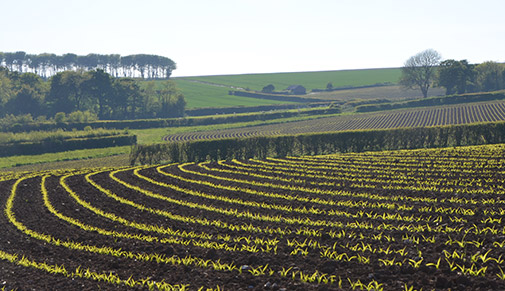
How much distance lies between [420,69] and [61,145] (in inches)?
3820

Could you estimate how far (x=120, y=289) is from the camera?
35.9 feet

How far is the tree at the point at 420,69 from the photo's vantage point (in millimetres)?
129125

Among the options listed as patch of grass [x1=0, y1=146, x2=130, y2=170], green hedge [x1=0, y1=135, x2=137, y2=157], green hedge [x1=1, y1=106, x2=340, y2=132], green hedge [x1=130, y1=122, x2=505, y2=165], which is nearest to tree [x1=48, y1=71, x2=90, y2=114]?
green hedge [x1=1, y1=106, x2=340, y2=132]

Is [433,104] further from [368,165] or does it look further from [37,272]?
[37,272]

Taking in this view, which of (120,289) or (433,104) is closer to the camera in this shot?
(120,289)

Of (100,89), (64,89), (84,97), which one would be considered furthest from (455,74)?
(64,89)

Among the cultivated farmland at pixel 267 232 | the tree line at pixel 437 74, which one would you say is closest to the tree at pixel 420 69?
the tree line at pixel 437 74

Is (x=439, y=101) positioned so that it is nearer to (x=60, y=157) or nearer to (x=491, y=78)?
(x=491, y=78)

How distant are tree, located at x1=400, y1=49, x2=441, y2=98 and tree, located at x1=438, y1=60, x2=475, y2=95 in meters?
6.46

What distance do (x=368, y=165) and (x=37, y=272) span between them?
2277cm

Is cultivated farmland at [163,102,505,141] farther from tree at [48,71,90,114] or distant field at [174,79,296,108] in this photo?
distant field at [174,79,296,108]

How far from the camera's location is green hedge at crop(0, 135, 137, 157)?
67.1 m

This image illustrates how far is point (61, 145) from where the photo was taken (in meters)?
70.6

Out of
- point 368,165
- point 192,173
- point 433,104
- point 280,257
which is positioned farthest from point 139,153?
point 433,104
